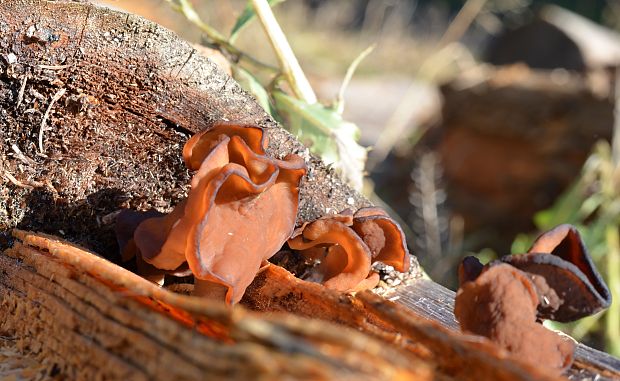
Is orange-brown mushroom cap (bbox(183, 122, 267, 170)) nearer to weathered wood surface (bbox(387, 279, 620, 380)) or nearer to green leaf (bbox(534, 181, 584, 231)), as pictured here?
weathered wood surface (bbox(387, 279, 620, 380))

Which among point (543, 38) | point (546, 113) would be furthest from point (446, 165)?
point (543, 38)

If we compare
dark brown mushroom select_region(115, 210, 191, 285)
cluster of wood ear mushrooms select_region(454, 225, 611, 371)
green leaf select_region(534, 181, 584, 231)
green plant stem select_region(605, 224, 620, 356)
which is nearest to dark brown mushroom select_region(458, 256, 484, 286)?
cluster of wood ear mushrooms select_region(454, 225, 611, 371)

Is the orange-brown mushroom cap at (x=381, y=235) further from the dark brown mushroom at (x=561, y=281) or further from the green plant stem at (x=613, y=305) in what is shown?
the green plant stem at (x=613, y=305)

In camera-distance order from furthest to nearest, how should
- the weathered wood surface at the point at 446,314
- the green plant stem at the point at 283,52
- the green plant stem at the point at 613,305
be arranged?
the green plant stem at the point at 613,305, the green plant stem at the point at 283,52, the weathered wood surface at the point at 446,314

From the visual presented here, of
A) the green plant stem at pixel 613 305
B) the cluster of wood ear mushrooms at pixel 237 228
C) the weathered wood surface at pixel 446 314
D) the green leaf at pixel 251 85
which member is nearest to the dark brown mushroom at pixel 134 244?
the cluster of wood ear mushrooms at pixel 237 228

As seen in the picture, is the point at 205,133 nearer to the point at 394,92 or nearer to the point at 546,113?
the point at 546,113

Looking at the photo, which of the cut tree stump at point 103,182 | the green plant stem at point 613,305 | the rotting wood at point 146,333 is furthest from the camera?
the green plant stem at point 613,305
